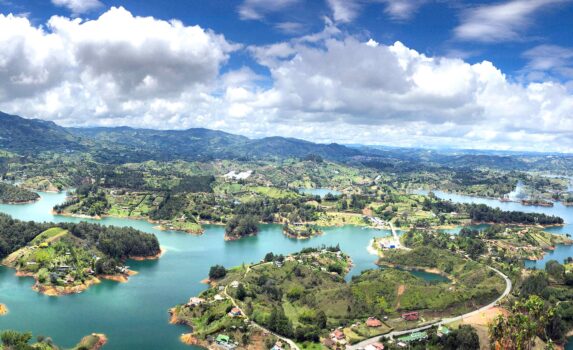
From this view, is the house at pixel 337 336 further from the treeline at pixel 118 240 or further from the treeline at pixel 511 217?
the treeline at pixel 511 217

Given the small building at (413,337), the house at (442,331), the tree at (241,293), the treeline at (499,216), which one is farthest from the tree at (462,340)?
the treeline at (499,216)

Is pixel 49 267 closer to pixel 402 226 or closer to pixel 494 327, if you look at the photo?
pixel 494 327

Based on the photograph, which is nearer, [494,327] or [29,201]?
[494,327]

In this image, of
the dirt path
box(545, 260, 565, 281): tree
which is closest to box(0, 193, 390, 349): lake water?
the dirt path

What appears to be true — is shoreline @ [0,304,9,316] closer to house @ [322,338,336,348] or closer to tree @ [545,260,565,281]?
house @ [322,338,336,348]

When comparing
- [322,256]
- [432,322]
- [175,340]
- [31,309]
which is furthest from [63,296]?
[432,322]

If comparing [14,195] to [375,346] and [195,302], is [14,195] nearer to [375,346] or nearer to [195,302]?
[195,302]

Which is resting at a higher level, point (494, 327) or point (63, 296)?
point (494, 327)
